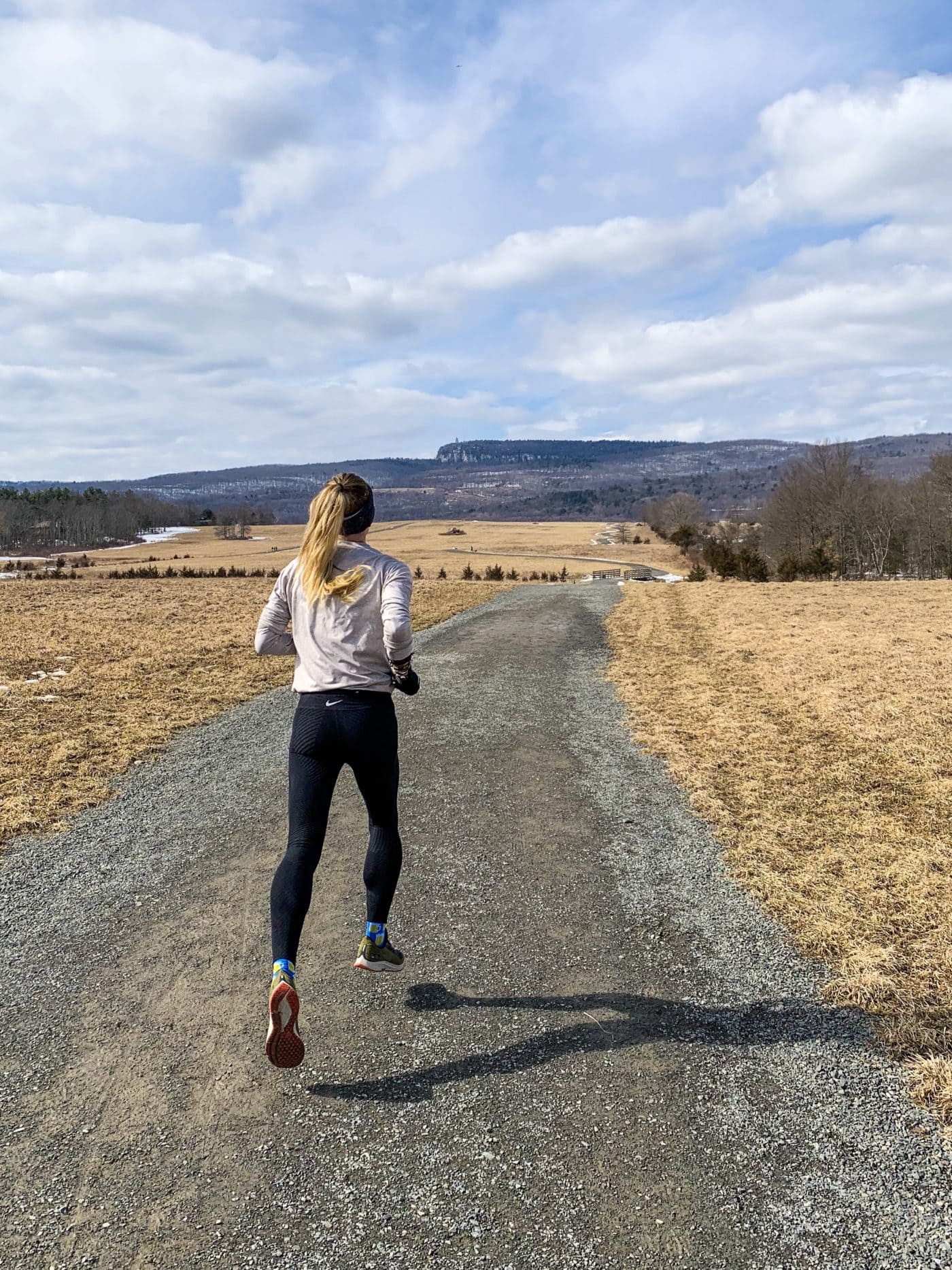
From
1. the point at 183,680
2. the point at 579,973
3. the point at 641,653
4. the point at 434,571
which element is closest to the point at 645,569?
the point at 434,571

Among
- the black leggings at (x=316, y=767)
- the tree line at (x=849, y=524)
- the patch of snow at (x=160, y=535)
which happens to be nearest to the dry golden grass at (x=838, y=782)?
the black leggings at (x=316, y=767)

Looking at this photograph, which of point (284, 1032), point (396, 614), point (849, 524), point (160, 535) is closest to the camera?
point (284, 1032)

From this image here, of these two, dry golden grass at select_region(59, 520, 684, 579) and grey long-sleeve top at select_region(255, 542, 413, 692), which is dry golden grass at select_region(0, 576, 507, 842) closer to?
grey long-sleeve top at select_region(255, 542, 413, 692)

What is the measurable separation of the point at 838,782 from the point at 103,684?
11.4 m

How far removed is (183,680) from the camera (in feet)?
42.2

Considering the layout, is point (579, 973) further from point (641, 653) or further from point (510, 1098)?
point (641, 653)

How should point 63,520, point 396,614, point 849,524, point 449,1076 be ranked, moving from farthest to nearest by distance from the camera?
point 63,520 → point 849,524 → point 396,614 → point 449,1076

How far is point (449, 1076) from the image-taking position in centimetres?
334

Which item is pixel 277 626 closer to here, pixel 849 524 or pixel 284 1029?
pixel 284 1029

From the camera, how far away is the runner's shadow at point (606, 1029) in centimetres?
330

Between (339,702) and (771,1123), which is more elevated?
(339,702)

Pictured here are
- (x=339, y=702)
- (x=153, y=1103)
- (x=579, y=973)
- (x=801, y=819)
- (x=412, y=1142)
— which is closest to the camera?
(x=412, y=1142)

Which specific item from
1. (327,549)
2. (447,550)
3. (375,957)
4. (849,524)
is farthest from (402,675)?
(447,550)

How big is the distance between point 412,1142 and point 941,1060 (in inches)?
98.6
